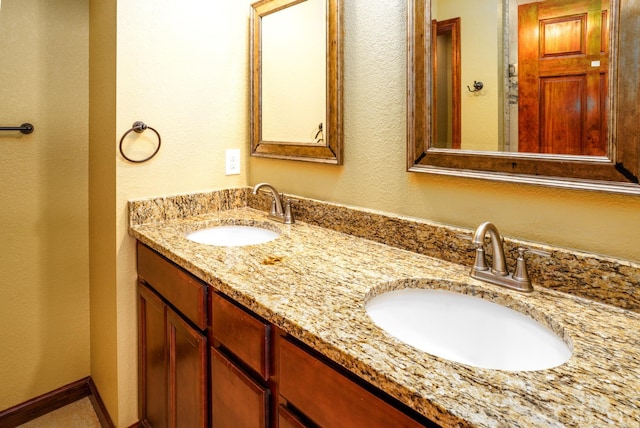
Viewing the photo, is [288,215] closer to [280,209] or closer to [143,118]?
[280,209]

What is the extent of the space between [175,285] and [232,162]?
0.77 m

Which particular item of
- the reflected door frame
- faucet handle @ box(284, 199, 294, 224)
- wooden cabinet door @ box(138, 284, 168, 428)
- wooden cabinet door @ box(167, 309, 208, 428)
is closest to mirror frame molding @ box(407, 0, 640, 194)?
the reflected door frame

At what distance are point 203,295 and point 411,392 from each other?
0.70m

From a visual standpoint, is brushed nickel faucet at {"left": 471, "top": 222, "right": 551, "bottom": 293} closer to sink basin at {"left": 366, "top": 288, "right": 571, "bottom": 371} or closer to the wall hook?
sink basin at {"left": 366, "top": 288, "right": 571, "bottom": 371}

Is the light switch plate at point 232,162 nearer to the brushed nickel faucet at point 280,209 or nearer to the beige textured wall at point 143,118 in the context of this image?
the beige textured wall at point 143,118

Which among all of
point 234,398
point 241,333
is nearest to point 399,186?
point 241,333

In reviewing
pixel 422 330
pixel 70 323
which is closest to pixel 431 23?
pixel 422 330

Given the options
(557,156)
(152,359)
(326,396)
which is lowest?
(152,359)

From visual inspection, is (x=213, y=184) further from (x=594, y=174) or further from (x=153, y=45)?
(x=594, y=174)

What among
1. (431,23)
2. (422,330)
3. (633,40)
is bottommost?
(422,330)

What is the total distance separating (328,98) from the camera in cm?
149

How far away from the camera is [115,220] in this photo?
1540mm

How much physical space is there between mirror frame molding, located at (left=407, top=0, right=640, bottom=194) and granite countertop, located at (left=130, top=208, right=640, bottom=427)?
26 cm

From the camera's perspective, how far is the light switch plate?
186cm
